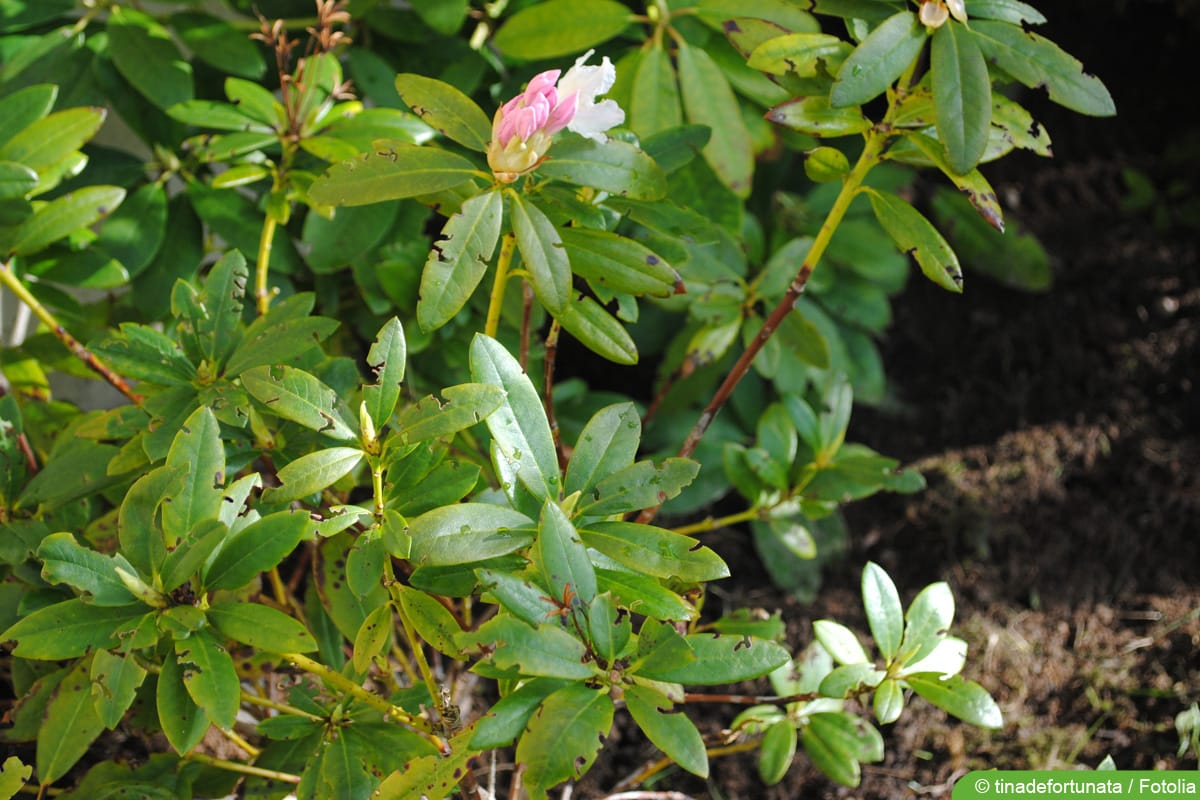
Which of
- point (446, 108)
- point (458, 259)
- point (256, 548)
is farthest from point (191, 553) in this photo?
point (446, 108)

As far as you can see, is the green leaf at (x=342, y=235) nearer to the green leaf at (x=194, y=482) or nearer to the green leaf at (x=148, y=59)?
the green leaf at (x=148, y=59)

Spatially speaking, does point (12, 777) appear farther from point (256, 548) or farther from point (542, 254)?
point (542, 254)

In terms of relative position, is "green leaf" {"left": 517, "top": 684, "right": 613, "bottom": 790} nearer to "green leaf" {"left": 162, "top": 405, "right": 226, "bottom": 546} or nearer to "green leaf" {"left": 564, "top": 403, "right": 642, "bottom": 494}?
"green leaf" {"left": 564, "top": 403, "right": 642, "bottom": 494}

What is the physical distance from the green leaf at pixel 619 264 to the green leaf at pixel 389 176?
4.5 inches

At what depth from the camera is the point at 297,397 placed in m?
0.76

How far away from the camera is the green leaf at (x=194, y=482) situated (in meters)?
0.74

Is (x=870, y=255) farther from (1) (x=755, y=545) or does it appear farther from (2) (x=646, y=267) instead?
(2) (x=646, y=267)

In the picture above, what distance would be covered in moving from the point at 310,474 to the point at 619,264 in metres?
0.31

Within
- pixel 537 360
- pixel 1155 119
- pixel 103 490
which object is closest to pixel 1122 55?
pixel 1155 119

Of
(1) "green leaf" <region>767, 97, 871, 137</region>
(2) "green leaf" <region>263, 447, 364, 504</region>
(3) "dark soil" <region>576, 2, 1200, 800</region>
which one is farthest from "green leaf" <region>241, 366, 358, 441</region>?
(3) "dark soil" <region>576, 2, 1200, 800</region>

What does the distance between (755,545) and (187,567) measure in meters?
1.16

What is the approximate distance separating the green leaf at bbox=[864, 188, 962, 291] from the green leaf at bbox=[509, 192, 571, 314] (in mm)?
297

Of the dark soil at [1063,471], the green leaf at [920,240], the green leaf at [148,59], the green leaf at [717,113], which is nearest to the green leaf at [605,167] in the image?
the green leaf at [920,240]

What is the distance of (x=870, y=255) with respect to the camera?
5.48 feet
